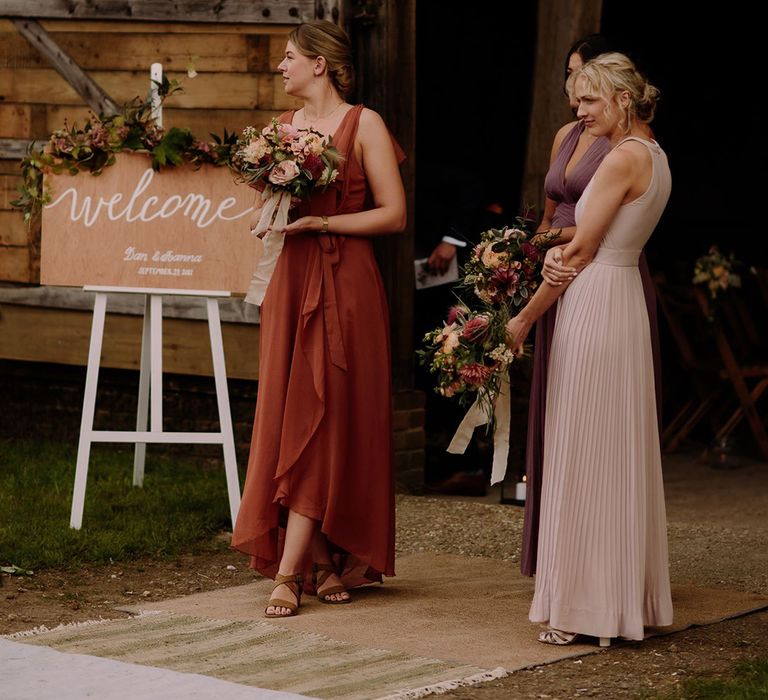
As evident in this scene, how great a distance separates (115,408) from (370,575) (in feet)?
11.2

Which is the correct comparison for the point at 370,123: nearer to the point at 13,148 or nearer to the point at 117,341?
the point at 117,341

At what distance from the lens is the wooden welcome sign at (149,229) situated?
661 cm

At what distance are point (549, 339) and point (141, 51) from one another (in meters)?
3.77

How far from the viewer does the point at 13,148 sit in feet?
28.5

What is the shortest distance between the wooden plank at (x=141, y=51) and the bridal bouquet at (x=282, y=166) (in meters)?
2.57

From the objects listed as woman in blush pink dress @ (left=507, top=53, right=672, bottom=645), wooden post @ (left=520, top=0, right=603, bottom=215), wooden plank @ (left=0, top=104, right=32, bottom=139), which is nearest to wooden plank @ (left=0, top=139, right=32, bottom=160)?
wooden plank @ (left=0, top=104, right=32, bottom=139)

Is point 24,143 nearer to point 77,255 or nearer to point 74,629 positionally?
point 77,255

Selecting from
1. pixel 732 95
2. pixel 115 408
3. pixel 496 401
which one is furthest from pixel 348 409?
pixel 732 95

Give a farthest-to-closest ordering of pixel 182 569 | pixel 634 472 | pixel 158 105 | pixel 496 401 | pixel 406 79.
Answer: pixel 406 79
pixel 158 105
pixel 182 569
pixel 496 401
pixel 634 472

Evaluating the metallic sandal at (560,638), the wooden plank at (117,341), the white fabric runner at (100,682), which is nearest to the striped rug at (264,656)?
the white fabric runner at (100,682)

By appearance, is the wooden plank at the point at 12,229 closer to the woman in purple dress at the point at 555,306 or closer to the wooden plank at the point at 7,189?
the wooden plank at the point at 7,189

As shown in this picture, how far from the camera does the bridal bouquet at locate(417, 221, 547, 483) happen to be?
5000 mm

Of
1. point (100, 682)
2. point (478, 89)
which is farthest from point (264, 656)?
point (478, 89)

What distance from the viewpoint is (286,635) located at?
502 cm
